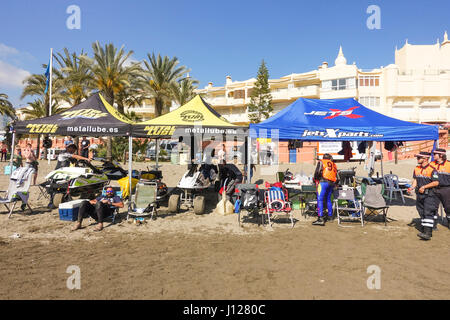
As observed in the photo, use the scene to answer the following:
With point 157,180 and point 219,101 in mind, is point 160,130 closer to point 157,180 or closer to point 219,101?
point 157,180

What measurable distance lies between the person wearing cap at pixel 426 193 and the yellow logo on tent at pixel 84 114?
922 centimetres

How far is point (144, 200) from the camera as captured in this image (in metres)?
7.55

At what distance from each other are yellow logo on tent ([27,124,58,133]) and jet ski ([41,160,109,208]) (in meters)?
1.26

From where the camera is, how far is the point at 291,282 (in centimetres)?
386

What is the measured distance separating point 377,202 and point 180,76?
85.8ft

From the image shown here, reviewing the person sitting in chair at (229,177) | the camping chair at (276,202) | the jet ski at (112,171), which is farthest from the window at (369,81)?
the jet ski at (112,171)

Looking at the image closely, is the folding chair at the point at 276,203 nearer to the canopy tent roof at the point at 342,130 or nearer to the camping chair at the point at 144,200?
the canopy tent roof at the point at 342,130

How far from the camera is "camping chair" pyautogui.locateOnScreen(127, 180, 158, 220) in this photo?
714cm

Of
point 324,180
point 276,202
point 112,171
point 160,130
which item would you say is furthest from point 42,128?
point 324,180

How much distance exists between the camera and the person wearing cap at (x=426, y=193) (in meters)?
5.96

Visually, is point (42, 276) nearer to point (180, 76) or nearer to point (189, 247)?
point (189, 247)

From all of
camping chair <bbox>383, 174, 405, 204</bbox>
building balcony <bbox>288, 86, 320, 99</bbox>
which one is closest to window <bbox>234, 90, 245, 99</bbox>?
building balcony <bbox>288, 86, 320, 99</bbox>
